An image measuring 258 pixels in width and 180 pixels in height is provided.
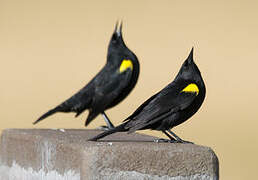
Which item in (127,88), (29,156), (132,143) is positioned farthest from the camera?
(127,88)

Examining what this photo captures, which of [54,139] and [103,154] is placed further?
[54,139]

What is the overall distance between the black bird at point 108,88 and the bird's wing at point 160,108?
52.5 inches

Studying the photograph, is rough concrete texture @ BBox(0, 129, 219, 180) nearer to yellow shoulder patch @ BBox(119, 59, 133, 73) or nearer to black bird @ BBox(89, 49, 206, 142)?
black bird @ BBox(89, 49, 206, 142)

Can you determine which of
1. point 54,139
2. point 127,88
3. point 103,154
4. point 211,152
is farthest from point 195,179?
point 127,88

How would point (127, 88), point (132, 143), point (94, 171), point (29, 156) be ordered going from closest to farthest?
point (94, 171), point (132, 143), point (29, 156), point (127, 88)

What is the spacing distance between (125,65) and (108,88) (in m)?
0.27

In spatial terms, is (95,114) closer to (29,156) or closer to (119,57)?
(119,57)

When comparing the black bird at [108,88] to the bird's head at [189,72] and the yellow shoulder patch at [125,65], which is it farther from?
the bird's head at [189,72]

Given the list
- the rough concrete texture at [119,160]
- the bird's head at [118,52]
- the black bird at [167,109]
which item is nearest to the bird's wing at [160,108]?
the black bird at [167,109]

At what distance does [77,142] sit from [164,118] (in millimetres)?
659

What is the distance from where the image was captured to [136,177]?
4820 millimetres

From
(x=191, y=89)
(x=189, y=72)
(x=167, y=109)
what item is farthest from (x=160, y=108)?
(x=189, y=72)

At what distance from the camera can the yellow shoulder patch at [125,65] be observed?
6.62m

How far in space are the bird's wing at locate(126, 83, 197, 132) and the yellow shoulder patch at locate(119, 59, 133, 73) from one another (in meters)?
1.37
